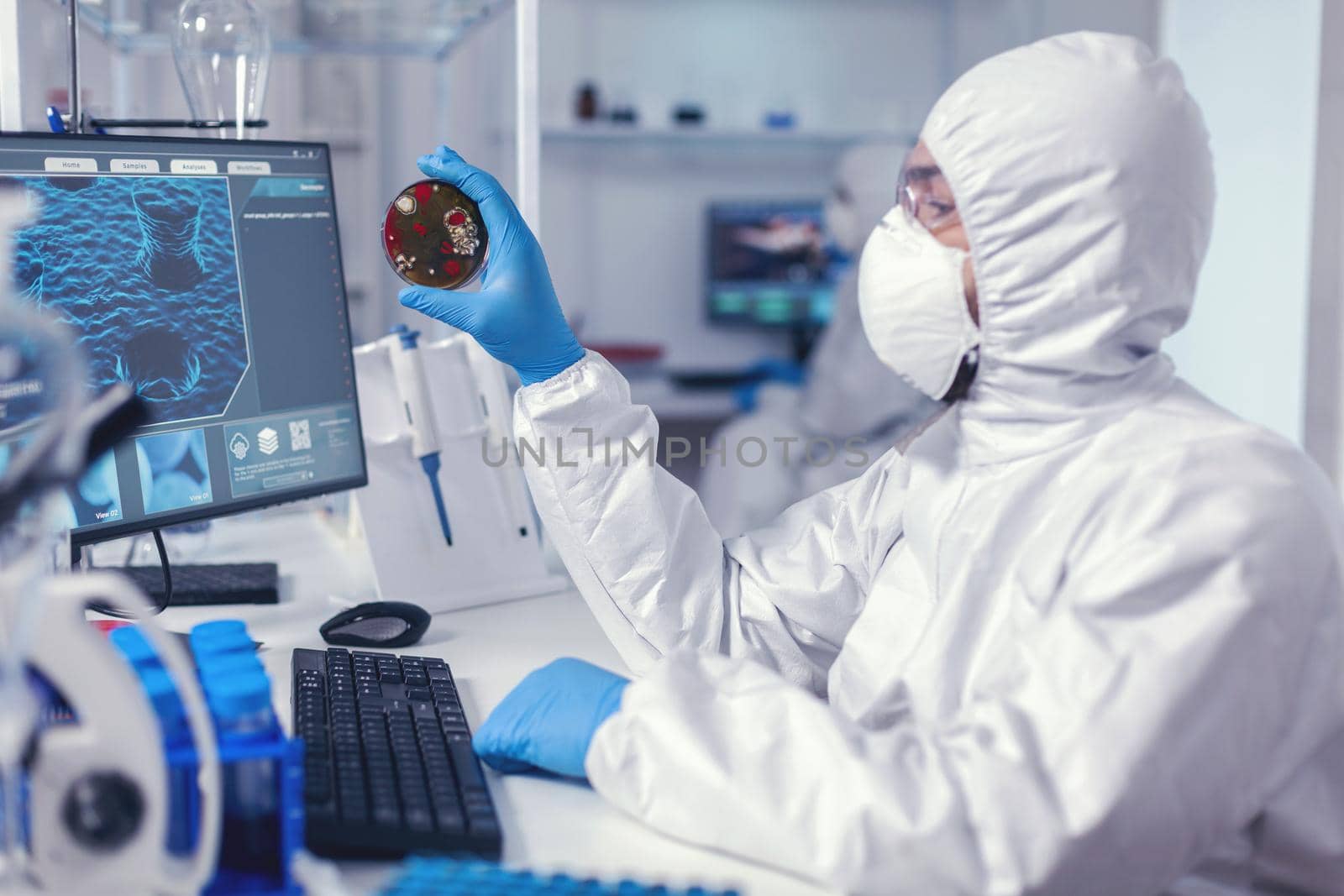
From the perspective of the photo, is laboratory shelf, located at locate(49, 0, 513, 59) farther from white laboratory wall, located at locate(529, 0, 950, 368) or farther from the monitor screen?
the monitor screen

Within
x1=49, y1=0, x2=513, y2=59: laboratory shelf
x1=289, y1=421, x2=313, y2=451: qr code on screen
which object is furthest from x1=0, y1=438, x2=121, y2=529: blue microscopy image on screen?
x1=49, y1=0, x2=513, y2=59: laboratory shelf

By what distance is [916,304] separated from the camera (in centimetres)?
98

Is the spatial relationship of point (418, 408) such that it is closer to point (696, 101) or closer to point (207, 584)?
point (207, 584)

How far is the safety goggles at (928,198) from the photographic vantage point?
96cm

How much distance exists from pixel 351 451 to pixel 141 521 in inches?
9.0

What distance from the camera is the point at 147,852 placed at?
24.2 inches

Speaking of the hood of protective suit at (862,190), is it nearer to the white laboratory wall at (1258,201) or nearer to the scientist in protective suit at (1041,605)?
the white laboratory wall at (1258,201)

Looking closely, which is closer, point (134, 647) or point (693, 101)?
point (134, 647)

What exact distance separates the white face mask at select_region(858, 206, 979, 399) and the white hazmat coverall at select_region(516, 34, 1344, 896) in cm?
3

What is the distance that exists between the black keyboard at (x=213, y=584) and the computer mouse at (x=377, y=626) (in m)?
0.16

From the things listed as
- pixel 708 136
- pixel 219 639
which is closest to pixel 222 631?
pixel 219 639

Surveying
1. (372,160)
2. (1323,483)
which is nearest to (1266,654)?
(1323,483)

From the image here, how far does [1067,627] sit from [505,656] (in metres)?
0.58

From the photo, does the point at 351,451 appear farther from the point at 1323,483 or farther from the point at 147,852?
the point at 1323,483
